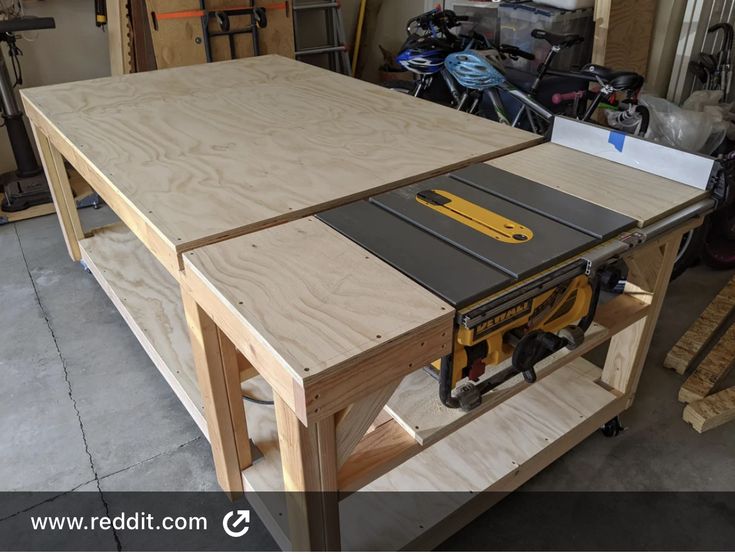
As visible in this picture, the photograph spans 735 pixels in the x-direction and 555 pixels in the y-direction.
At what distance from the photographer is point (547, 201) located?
1273mm

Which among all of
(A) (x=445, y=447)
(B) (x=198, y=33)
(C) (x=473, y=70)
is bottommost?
(A) (x=445, y=447)

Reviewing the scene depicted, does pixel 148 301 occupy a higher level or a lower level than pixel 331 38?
lower

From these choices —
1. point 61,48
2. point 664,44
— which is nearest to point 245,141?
point 61,48

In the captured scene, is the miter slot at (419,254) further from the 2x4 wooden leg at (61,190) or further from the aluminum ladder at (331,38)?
the aluminum ladder at (331,38)

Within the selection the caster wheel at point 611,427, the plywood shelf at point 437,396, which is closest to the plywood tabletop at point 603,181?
the plywood shelf at point 437,396

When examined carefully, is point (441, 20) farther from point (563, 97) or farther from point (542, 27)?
point (563, 97)

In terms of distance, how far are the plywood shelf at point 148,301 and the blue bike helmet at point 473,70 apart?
1771 millimetres

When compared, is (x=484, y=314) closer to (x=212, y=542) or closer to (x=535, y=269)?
(x=535, y=269)

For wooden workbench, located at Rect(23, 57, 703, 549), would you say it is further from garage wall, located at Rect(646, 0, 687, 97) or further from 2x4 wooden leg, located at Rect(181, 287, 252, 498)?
garage wall, located at Rect(646, 0, 687, 97)

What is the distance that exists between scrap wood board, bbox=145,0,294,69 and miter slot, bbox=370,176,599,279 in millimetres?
2897

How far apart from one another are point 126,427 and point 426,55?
239 centimetres

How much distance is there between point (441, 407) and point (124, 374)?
1.29 meters

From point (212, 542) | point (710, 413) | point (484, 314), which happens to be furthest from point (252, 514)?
point (710, 413)

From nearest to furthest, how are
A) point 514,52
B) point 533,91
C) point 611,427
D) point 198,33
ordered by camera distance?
point 611,427 → point 533,91 → point 514,52 → point 198,33
